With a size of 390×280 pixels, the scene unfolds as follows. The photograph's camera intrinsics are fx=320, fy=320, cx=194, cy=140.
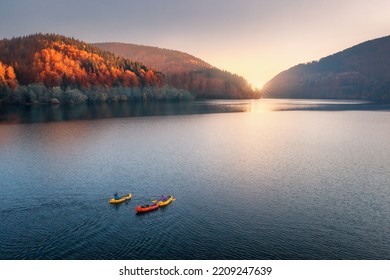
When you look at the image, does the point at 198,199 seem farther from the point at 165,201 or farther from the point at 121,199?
the point at 121,199

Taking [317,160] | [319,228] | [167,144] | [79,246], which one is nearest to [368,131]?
[317,160]

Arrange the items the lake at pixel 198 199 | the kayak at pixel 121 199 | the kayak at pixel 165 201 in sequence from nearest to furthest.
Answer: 1. the lake at pixel 198 199
2. the kayak at pixel 165 201
3. the kayak at pixel 121 199

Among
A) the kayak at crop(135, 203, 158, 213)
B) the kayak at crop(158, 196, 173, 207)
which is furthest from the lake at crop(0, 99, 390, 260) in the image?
the kayak at crop(158, 196, 173, 207)

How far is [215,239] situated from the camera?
34188 mm

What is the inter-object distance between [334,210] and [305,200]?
4.39 meters

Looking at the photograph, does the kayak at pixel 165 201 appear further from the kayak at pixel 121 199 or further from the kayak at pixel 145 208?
the kayak at pixel 121 199

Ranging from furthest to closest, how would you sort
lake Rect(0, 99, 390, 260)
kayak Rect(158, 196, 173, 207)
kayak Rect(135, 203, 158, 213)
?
1. kayak Rect(158, 196, 173, 207)
2. kayak Rect(135, 203, 158, 213)
3. lake Rect(0, 99, 390, 260)

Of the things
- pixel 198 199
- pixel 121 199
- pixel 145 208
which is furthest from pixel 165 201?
pixel 121 199

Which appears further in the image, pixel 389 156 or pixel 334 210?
pixel 389 156

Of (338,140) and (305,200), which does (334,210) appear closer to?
(305,200)

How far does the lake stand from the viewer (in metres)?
32.8

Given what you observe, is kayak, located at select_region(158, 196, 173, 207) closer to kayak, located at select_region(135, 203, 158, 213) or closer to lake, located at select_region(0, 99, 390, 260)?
kayak, located at select_region(135, 203, 158, 213)

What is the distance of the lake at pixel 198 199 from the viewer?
32.8 metres

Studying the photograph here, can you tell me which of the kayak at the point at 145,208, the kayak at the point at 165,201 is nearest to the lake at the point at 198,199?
the kayak at the point at 145,208
